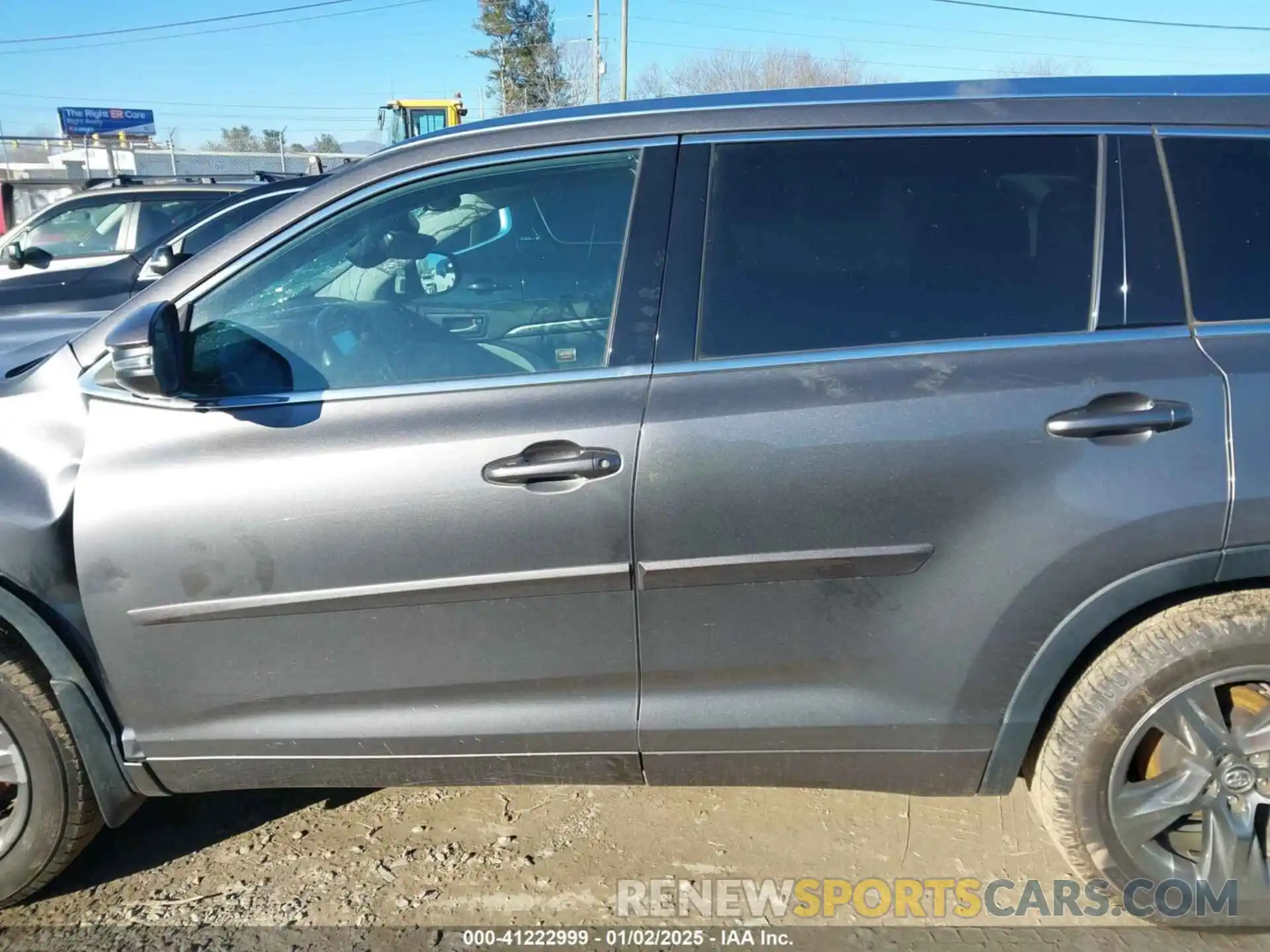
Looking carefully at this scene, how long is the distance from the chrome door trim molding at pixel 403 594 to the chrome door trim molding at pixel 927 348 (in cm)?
48

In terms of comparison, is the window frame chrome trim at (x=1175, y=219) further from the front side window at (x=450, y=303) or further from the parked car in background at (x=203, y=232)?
the parked car in background at (x=203, y=232)

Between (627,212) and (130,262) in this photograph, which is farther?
(130,262)

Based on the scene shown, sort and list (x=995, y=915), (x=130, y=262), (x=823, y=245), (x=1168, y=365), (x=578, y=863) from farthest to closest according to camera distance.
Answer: (x=130, y=262), (x=578, y=863), (x=995, y=915), (x=823, y=245), (x=1168, y=365)

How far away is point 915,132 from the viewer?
7.08 ft

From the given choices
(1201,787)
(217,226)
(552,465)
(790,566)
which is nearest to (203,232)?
(217,226)

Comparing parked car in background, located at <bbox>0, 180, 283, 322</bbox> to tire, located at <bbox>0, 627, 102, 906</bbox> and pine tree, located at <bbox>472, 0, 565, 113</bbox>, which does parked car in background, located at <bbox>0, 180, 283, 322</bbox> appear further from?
pine tree, located at <bbox>472, 0, 565, 113</bbox>

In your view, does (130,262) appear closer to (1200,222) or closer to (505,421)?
(505,421)

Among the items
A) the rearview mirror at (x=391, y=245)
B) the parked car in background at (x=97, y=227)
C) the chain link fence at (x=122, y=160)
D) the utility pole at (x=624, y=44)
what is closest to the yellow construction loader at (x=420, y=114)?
the chain link fence at (x=122, y=160)

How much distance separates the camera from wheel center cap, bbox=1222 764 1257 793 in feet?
7.13

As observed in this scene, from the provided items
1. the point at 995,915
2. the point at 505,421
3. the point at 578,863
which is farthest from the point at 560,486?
the point at 995,915

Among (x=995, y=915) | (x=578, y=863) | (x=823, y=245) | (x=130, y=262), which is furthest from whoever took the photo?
(x=130, y=262)

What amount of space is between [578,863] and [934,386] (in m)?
1.61

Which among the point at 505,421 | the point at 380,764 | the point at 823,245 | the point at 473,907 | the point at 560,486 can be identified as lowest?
the point at 473,907

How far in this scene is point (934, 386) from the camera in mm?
2076
